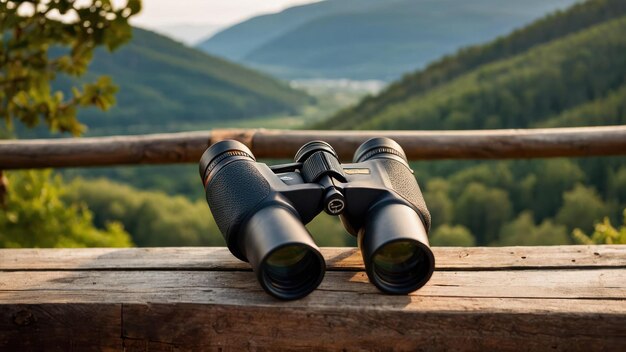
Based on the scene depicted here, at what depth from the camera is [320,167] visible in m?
1.47

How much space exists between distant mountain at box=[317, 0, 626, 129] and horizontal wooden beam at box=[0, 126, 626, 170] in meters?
30.0

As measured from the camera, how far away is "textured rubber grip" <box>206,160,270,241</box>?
1.36 m

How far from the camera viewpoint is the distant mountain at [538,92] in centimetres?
3662

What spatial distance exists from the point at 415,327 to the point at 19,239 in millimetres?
4494

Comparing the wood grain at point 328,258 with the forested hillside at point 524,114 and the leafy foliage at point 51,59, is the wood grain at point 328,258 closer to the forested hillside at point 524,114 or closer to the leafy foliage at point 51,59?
the leafy foliage at point 51,59

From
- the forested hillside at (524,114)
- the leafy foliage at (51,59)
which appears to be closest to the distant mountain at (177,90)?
the forested hillside at (524,114)

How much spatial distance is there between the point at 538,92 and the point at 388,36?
113497mm

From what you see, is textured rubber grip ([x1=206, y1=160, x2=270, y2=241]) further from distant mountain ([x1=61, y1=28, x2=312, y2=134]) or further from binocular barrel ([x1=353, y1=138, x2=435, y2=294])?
distant mountain ([x1=61, y1=28, x2=312, y2=134])

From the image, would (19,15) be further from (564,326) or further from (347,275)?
(564,326)

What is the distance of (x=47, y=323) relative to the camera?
1298 mm

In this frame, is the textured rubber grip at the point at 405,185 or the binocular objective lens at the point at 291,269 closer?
the binocular objective lens at the point at 291,269

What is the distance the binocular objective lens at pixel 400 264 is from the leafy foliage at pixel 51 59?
1470 mm

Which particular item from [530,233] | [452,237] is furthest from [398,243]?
[530,233]

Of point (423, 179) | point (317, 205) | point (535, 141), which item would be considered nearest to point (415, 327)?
point (317, 205)
